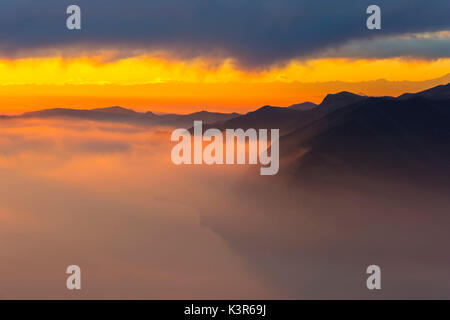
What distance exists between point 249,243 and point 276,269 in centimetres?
1649

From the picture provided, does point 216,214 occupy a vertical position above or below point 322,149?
below

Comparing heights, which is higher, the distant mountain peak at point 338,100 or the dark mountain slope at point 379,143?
the distant mountain peak at point 338,100

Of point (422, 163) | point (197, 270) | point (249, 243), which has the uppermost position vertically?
point (422, 163)

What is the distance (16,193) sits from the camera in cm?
16800

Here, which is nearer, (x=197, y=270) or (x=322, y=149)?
(x=197, y=270)

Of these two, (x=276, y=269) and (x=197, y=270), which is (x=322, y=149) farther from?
(x=197, y=270)

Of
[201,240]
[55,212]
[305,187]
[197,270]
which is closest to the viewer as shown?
[197,270]

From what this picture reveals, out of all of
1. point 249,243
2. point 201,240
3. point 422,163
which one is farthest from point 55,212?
point 422,163

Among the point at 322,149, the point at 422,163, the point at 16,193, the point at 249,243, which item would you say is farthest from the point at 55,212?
the point at 422,163

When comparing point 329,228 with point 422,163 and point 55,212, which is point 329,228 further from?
point 55,212

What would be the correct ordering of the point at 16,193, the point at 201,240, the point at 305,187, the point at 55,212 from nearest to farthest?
the point at 201,240 → the point at 305,187 → the point at 55,212 → the point at 16,193

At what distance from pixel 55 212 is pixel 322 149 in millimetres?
80956

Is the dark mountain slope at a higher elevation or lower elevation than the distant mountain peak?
lower

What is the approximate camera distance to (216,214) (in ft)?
351
